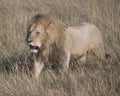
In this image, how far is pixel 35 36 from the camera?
14.7 ft

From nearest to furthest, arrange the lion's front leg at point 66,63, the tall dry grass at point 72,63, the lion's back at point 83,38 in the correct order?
the tall dry grass at point 72,63, the lion's front leg at point 66,63, the lion's back at point 83,38

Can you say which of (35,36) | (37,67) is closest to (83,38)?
(37,67)

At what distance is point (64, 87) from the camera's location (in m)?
4.12

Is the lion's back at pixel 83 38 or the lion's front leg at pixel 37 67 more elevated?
the lion's back at pixel 83 38

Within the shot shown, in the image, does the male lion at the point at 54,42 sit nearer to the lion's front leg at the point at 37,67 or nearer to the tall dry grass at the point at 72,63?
the lion's front leg at the point at 37,67

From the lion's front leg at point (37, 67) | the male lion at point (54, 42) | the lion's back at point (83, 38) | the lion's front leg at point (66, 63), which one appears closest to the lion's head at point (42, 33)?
the male lion at point (54, 42)

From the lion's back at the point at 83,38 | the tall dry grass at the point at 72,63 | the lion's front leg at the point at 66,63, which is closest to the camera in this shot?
the tall dry grass at the point at 72,63

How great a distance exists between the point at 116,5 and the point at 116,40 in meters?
2.40

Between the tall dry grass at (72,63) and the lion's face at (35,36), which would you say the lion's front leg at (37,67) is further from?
the lion's face at (35,36)

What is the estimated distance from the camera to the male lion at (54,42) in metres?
4.53

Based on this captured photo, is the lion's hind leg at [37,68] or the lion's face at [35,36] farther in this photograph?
the lion's hind leg at [37,68]

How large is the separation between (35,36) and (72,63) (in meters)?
0.71

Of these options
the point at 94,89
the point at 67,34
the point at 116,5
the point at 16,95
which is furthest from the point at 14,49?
the point at 116,5

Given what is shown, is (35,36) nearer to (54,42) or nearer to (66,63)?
(54,42)
